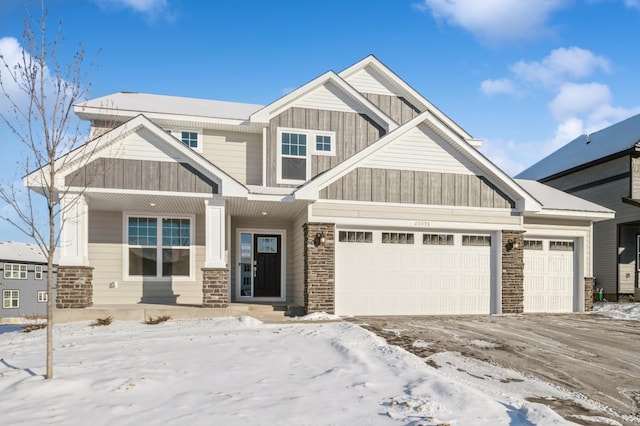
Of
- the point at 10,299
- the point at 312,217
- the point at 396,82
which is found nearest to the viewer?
the point at 312,217

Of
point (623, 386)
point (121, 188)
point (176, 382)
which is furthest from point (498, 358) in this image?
point (121, 188)

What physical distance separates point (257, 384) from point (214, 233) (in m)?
6.01

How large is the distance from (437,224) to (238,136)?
6.82 metres

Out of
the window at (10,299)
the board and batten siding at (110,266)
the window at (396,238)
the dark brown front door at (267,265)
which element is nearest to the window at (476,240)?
the window at (396,238)

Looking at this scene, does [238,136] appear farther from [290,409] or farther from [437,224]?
[290,409]

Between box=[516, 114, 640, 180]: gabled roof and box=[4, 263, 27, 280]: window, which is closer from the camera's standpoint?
box=[516, 114, 640, 180]: gabled roof

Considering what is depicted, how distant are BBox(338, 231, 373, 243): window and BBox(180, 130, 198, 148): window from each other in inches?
221

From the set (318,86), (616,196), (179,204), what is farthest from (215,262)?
(616,196)

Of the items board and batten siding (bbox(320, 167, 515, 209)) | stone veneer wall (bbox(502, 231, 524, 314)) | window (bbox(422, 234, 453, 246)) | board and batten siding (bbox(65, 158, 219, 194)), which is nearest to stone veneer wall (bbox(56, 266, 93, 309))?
board and batten siding (bbox(65, 158, 219, 194))

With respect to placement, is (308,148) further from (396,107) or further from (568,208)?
(568,208)

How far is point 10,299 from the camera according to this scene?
97.6ft

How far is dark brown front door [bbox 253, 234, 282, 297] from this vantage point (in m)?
13.6

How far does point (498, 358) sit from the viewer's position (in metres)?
6.79

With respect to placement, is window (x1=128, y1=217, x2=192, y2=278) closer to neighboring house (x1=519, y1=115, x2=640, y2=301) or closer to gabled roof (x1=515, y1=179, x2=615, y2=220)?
gabled roof (x1=515, y1=179, x2=615, y2=220)
